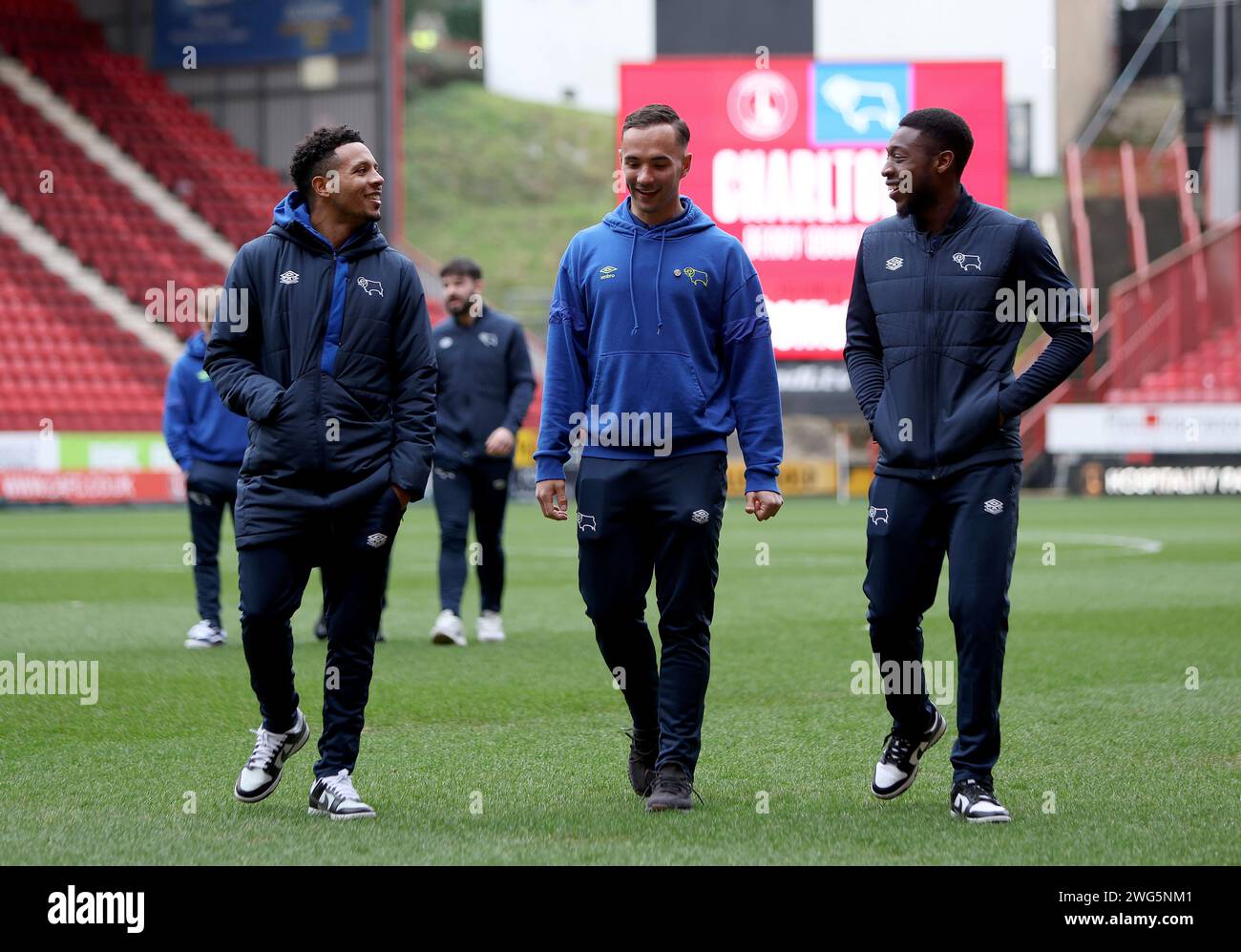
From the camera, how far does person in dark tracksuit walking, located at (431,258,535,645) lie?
10.2 m

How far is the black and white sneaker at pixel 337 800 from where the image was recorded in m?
5.07

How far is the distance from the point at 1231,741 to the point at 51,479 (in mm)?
24043

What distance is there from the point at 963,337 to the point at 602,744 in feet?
7.59

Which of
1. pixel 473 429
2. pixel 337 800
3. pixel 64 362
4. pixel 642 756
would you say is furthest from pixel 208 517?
pixel 64 362

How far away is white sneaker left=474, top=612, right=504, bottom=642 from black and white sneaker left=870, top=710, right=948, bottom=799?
5.07 metres

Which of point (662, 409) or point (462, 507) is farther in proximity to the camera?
point (462, 507)

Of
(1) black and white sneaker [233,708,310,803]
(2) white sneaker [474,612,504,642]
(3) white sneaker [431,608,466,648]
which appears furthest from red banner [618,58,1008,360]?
(1) black and white sneaker [233,708,310,803]

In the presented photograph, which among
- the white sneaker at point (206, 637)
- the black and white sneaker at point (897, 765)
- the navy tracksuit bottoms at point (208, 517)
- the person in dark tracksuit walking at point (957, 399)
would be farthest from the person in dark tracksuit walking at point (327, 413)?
the navy tracksuit bottoms at point (208, 517)

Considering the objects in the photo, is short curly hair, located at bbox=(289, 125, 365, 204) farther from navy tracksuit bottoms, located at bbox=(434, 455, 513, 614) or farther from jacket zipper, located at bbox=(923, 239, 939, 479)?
navy tracksuit bottoms, located at bbox=(434, 455, 513, 614)

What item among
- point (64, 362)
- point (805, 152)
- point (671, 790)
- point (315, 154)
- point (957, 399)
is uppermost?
point (805, 152)

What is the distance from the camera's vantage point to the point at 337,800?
5094mm

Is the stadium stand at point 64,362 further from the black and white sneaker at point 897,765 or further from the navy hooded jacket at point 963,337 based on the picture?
the navy hooded jacket at point 963,337

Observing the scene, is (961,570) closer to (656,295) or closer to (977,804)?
(977,804)

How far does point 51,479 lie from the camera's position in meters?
27.6
